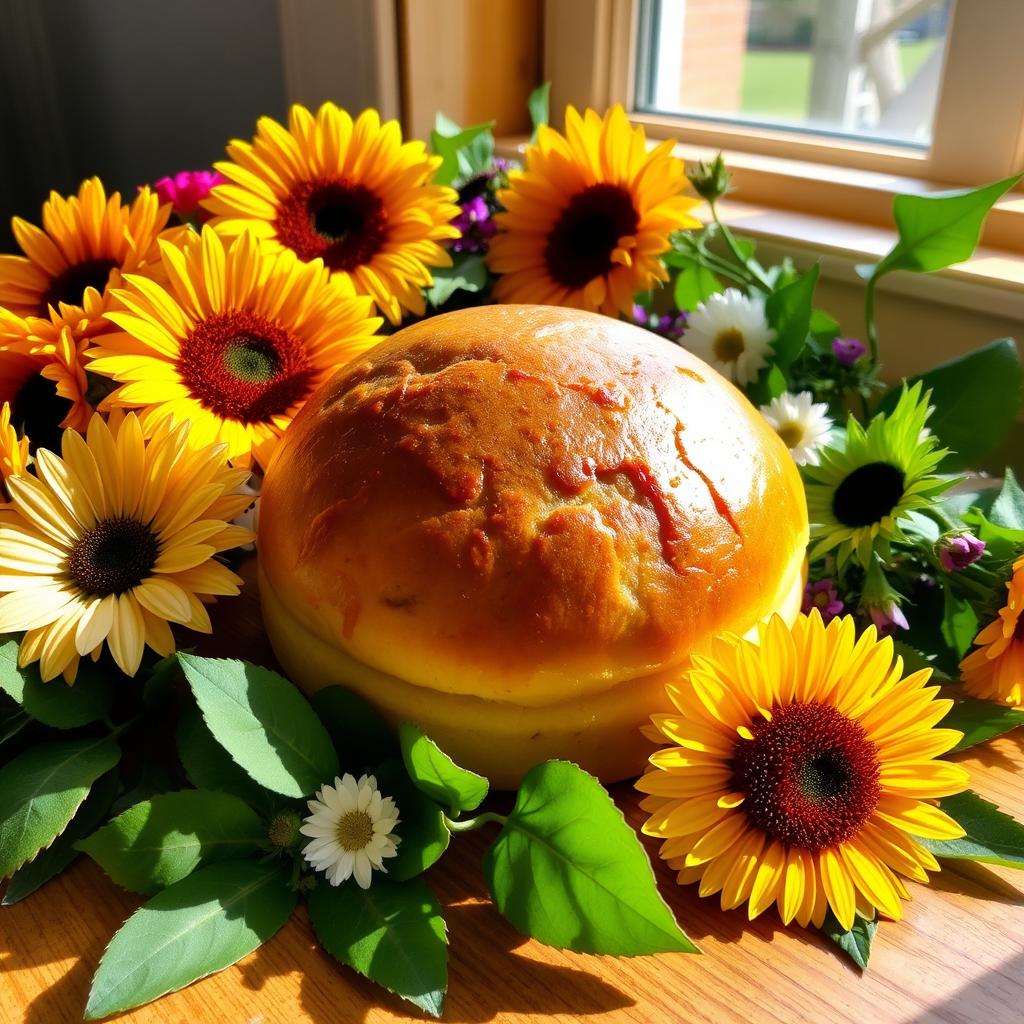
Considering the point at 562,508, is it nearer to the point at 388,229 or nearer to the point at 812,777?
the point at 812,777

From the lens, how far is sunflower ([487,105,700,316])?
0.74 meters

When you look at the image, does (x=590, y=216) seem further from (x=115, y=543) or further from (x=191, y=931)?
(x=191, y=931)

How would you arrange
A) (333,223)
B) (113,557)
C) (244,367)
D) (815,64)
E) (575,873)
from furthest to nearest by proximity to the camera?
1. (815,64)
2. (333,223)
3. (244,367)
4. (113,557)
5. (575,873)

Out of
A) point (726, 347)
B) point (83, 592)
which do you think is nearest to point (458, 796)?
point (83, 592)

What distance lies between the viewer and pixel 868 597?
590 millimetres

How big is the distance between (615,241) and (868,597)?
1.12 ft

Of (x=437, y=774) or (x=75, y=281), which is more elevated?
(x=75, y=281)

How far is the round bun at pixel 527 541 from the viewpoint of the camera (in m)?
0.45

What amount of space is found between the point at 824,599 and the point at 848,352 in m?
0.26

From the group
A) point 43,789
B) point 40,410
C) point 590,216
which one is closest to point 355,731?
point 43,789

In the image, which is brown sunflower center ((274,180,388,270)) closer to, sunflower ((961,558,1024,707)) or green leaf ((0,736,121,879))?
green leaf ((0,736,121,879))

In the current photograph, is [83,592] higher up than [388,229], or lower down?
lower down

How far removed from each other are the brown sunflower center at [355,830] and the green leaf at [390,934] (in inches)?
0.7

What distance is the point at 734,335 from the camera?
0.76 m
